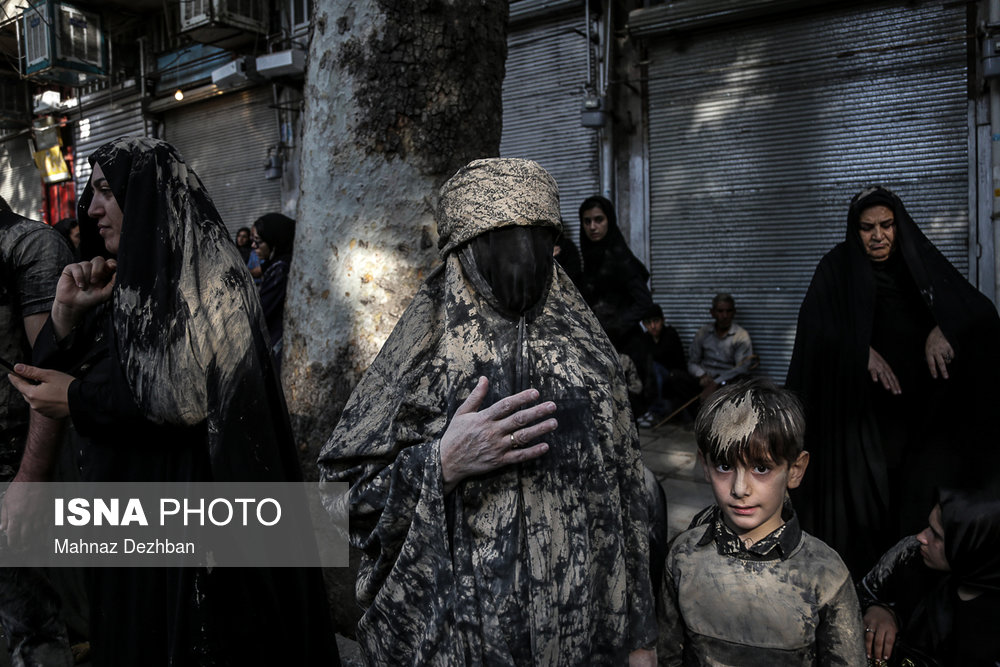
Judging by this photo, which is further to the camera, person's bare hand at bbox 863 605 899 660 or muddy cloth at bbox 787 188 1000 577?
muddy cloth at bbox 787 188 1000 577

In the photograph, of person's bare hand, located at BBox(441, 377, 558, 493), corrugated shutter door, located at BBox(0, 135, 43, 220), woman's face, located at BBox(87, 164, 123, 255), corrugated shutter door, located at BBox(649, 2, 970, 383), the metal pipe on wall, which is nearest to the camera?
person's bare hand, located at BBox(441, 377, 558, 493)

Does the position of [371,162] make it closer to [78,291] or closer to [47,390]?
[78,291]

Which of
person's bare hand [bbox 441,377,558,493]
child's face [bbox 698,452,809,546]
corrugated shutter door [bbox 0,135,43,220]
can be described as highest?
corrugated shutter door [bbox 0,135,43,220]

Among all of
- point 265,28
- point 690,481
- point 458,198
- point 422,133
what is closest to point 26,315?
point 422,133

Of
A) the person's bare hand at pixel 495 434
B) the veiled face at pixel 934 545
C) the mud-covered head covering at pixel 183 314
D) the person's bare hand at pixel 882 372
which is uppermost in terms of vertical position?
the mud-covered head covering at pixel 183 314

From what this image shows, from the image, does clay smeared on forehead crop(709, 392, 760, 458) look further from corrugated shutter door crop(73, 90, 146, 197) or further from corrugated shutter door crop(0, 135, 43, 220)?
corrugated shutter door crop(0, 135, 43, 220)

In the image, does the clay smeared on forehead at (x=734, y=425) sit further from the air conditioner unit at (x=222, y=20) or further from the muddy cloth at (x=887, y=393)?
the air conditioner unit at (x=222, y=20)

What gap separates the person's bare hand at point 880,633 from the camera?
6.76 ft

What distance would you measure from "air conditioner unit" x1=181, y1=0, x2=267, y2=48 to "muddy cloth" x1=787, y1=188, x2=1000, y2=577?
952 cm

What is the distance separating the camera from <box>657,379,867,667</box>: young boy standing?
1.63 meters

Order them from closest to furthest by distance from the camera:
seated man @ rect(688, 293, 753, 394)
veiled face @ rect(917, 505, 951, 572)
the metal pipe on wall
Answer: veiled face @ rect(917, 505, 951, 572), the metal pipe on wall, seated man @ rect(688, 293, 753, 394)

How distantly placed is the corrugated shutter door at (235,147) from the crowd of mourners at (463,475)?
970cm

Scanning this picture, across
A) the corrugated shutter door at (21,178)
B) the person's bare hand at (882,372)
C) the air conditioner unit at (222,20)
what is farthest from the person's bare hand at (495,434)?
the corrugated shutter door at (21,178)

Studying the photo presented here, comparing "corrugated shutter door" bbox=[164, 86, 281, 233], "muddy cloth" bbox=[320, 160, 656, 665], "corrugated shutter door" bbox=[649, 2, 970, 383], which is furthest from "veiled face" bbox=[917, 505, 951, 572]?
"corrugated shutter door" bbox=[164, 86, 281, 233]
